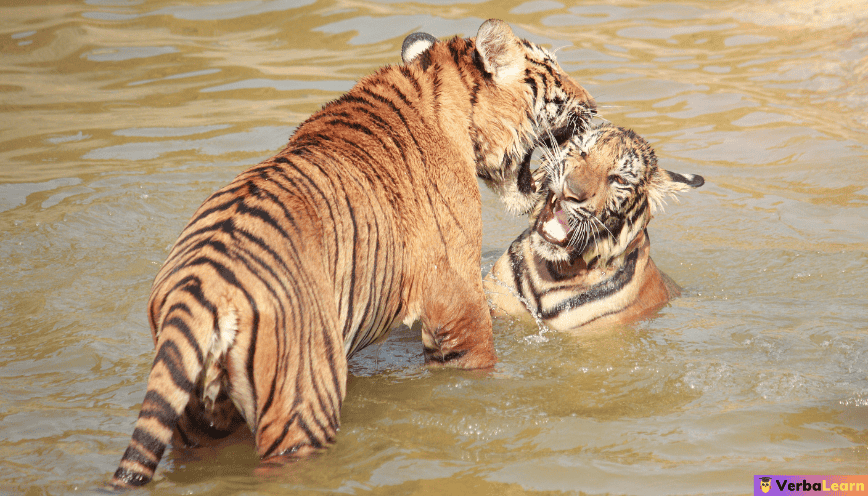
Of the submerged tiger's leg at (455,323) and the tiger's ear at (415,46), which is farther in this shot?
the tiger's ear at (415,46)

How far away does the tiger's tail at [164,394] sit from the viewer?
1.76 m

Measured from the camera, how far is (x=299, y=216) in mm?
2129

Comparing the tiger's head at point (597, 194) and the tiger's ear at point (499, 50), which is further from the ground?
the tiger's ear at point (499, 50)

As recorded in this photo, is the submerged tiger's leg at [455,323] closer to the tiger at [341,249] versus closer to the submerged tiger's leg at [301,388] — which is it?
the tiger at [341,249]

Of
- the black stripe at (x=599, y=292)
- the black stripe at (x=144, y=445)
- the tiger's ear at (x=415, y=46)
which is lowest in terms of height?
the black stripe at (x=599, y=292)

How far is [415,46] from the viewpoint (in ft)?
10.1

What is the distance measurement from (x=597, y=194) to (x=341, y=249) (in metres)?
1.39

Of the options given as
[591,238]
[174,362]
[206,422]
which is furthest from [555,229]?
[174,362]

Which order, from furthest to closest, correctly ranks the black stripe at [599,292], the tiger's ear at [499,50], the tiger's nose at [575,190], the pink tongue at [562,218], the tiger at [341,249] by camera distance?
the black stripe at [599,292] → the pink tongue at [562,218] → the tiger's nose at [575,190] → the tiger's ear at [499,50] → the tiger at [341,249]

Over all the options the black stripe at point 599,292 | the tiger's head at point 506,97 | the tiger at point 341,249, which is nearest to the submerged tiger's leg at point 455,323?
the tiger at point 341,249

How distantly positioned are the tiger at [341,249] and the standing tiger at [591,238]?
0.19 m

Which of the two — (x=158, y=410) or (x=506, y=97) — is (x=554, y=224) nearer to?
(x=506, y=97)

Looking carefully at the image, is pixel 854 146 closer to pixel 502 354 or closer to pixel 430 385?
pixel 502 354

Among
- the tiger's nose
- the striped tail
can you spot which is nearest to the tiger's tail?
the striped tail
